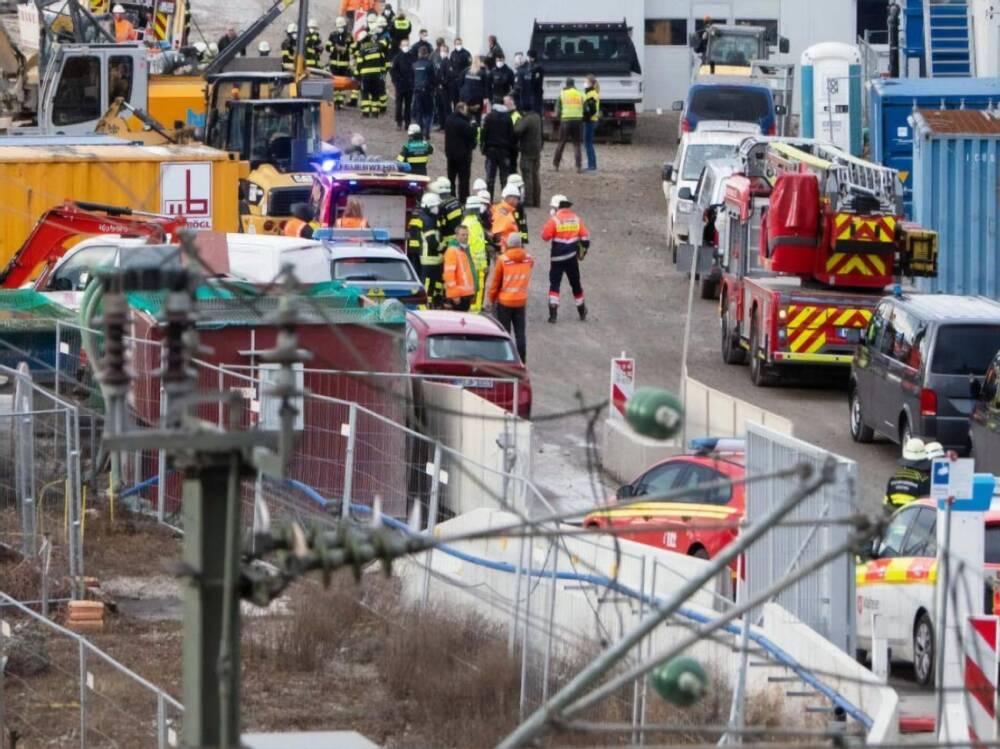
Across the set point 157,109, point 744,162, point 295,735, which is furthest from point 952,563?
point 157,109

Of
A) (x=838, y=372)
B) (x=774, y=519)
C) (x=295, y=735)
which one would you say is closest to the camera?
(x=774, y=519)

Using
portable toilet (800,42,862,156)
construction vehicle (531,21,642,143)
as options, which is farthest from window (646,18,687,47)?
portable toilet (800,42,862,156)

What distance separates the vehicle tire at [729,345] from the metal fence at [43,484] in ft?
35.4

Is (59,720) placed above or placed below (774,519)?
below

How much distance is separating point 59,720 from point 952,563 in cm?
568

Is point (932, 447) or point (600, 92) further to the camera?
point (600, 92)

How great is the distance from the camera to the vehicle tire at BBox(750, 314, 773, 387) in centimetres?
2577

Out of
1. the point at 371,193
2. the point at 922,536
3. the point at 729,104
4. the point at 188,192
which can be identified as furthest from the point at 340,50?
the point at 922,536

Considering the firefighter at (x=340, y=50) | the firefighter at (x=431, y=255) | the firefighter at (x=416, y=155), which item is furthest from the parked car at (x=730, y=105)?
the firefighter at (x=431, y=255)

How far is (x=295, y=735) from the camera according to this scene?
985 centimetres

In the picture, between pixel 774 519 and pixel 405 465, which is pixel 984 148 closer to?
pixel 405 465

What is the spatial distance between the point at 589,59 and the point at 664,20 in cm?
519

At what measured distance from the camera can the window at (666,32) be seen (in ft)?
163

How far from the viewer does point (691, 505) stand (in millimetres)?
17000
